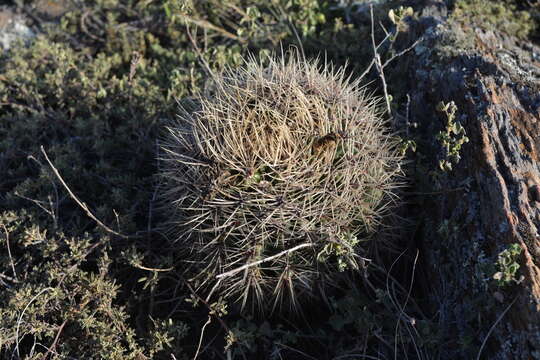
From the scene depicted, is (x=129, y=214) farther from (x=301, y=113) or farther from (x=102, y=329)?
(x=301, y=113)

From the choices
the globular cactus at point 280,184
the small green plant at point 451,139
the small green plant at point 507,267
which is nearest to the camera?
the small green plant at point 507,267

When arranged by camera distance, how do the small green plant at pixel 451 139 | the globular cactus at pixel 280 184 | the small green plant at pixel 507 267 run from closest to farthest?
the small green plant at pixel 507 267, the globular cactus at pixel 280 184, the small green plant at pixel 451 139

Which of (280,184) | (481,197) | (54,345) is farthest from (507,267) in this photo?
(54,345)

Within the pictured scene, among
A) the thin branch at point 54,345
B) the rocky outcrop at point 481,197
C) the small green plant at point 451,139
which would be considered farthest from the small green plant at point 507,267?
the thin branch at point 54,345

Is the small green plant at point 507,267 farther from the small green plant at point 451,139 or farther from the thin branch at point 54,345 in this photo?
the thin branch at point 54,345

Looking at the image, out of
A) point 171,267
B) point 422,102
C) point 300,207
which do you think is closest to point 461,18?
point 422,102

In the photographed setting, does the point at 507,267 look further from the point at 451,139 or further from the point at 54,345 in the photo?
the point at 54,345

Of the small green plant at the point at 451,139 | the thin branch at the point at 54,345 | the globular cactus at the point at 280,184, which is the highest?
the small green plant at the point at 451,139

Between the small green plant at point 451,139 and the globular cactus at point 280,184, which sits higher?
the small green plant at point 451,139

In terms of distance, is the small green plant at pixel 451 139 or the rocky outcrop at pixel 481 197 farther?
the small green plant at pixel 451 139
